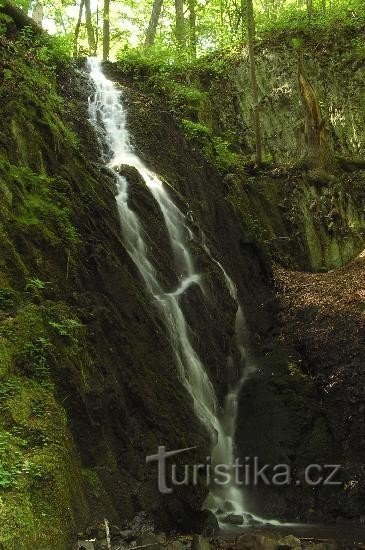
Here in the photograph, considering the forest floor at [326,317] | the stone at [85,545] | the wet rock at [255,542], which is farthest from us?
the forest floor at [326,317]

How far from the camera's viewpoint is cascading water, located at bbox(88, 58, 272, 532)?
27.7ft

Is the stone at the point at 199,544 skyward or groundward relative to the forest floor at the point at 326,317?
groundward

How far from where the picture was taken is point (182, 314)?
32.0ft

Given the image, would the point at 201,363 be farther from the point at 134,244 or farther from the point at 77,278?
the point at 77,278

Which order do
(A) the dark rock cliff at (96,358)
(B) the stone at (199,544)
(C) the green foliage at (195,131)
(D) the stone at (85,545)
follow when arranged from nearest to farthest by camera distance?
(D) the stone at (85,545) → (A) the dark rock cliff at (96,358) → (B) the stone at (199,544) → (C) the green foliage at (195,131)

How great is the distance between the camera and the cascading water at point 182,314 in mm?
8443

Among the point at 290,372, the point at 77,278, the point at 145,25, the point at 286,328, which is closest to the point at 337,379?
the point at 290,372

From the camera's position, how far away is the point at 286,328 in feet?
38.7

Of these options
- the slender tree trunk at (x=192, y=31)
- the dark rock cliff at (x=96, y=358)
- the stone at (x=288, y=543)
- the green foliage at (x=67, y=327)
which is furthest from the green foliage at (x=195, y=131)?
the stone at (x=288, y=543)

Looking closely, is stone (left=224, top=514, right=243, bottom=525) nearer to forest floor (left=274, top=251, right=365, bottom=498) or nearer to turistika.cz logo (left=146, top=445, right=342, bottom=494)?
turistika.cz logo (left=146, top=445, right=342, bottom=494)

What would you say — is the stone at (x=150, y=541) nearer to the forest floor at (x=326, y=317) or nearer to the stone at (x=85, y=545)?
the stone at (x=85, y=545)

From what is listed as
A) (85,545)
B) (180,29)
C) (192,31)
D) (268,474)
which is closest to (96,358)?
(85,545)

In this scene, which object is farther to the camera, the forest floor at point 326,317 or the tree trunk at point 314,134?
the tree trunk at point 314,134

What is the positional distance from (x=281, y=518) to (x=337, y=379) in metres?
2.88
